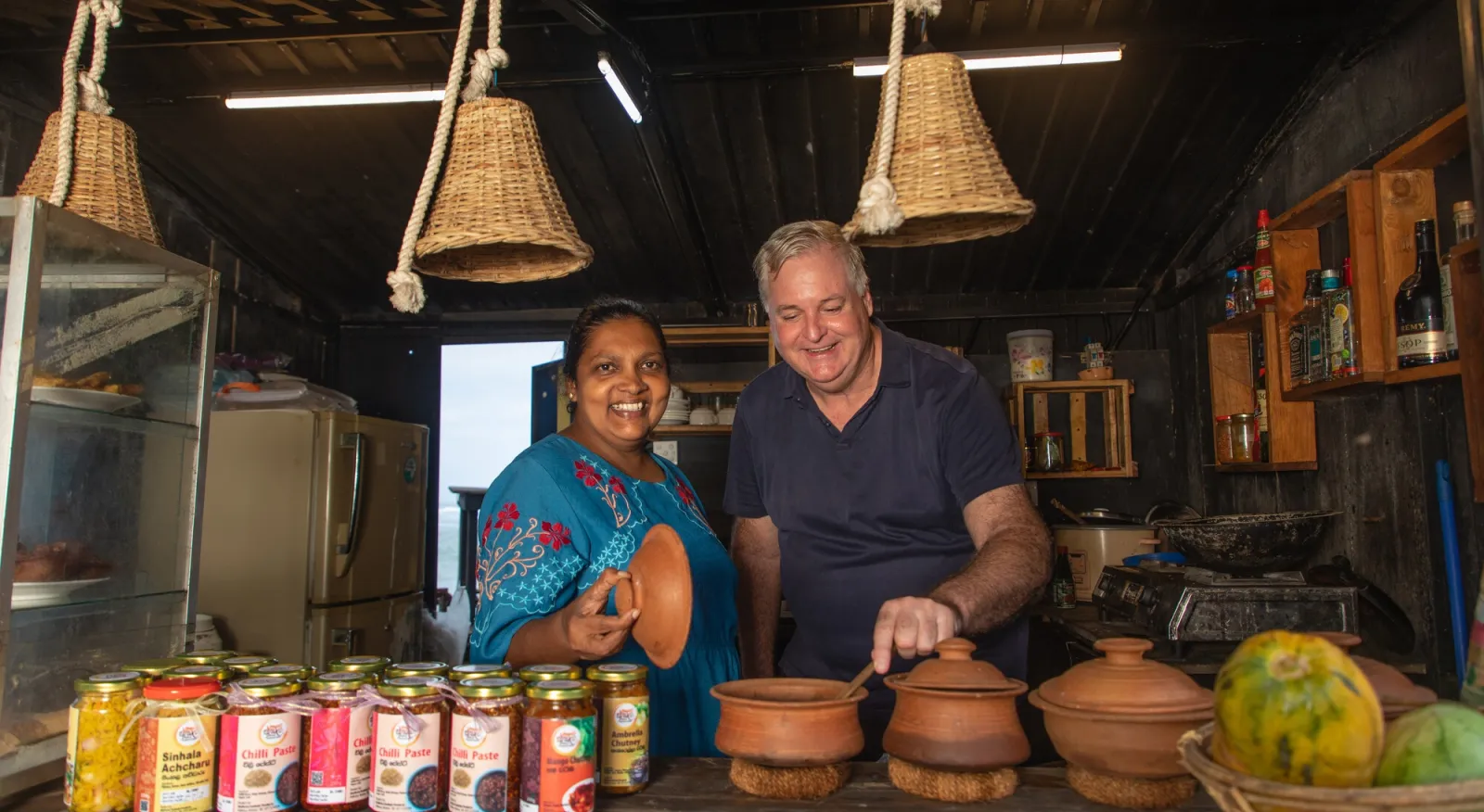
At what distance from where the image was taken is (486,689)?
1.35 meters

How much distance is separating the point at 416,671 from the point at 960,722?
0.78 m

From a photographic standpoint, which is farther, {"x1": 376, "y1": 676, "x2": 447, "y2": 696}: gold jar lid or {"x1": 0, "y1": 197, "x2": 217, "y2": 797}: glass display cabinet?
{"x1": 0, "y1": 197, "x2": 217, "y2": 797}: glass display cabinet

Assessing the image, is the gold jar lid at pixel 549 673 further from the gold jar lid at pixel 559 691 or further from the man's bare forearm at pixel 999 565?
the man's bare forearm at pixel 999 565

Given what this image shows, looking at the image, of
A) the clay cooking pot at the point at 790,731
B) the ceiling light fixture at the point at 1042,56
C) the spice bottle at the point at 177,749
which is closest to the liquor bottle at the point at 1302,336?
the ceiling light fixture at the point at 1042,56

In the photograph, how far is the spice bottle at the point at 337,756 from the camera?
1340 mm

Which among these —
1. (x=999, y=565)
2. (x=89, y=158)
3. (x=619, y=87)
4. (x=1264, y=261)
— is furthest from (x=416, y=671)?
(x=1264, y=261)

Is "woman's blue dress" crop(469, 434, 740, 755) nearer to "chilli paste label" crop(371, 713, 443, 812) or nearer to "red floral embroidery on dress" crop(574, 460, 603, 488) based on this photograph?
"red floral embroidery on dress" crop(574, 460, 603, 488)

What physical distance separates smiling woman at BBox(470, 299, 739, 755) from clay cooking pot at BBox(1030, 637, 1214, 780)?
67 cm

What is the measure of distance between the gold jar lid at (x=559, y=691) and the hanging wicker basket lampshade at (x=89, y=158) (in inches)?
49.7

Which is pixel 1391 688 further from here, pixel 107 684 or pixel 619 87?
pixel 619 87

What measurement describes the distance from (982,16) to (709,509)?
3.11m

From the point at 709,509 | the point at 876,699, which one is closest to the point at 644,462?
the point at 876,699

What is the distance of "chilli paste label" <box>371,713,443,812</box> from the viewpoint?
1.32 metres

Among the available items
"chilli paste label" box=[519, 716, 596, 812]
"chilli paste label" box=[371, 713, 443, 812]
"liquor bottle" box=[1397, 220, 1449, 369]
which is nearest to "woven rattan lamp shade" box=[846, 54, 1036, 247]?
"chilli paste label" box=[519, 716, 596, 812]
